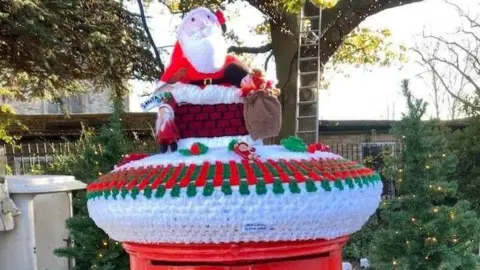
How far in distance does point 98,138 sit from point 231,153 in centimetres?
331

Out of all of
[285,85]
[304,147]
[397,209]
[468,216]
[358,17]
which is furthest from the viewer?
[358,17]

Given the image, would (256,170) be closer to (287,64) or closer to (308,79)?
(287,64)

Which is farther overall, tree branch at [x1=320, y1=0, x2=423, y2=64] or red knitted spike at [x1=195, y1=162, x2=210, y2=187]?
tree branch at [x1=320, y1=0, x2=423, y2=64]

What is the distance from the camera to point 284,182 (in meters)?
1.51

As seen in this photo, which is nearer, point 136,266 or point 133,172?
point 133,172

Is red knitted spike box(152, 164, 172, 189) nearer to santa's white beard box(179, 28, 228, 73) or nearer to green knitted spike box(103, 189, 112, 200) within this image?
green knitted spike box(103, 189, 112, 200)

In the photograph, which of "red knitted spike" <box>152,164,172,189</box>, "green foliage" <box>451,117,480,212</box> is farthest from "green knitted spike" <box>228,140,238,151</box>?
"green foliage" <box>451,117,480,212</box>

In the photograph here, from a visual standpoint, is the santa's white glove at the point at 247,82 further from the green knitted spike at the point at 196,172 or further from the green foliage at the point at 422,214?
the green foliage at the point at 422,214

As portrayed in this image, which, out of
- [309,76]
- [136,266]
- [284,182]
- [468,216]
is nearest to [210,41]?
[284,182]

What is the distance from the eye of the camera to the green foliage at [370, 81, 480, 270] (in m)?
4.59

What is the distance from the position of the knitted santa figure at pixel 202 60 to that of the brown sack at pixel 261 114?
134mm

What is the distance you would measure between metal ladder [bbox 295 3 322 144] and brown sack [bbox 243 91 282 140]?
7.84 meters

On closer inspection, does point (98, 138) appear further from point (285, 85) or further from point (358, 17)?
point (358, 17)

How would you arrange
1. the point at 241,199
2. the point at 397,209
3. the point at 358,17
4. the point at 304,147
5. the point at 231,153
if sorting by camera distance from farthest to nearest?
the point at 358,17 < the point at 397,209 < the point at 304,147 < the point at 231,153 < the point at 241,199
